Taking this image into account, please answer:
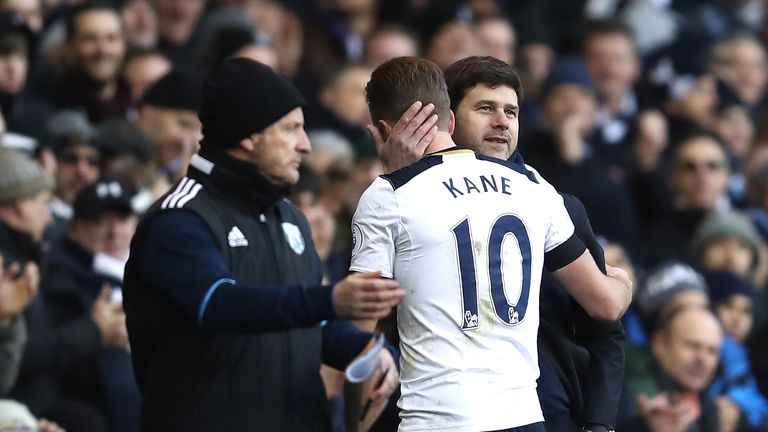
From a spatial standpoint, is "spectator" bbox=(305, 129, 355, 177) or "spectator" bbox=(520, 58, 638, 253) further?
"spectator" bbox=(520, 58, 638, 253)

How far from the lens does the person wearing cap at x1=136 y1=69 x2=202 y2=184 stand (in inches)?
382

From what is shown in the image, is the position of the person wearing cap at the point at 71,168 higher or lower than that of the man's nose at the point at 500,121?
lower

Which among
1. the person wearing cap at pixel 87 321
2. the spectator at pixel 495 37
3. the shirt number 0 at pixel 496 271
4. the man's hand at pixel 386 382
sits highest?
the spectator at pixel 495 37

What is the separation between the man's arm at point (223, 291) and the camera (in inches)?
201

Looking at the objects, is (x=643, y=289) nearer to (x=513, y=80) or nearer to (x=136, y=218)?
(x=136, y=218)

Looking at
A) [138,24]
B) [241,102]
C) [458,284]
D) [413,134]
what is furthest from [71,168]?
[458,284]

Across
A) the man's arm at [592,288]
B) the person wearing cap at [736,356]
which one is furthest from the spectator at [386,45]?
the man's arm at [592,288]

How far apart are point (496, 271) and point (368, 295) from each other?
0.62m

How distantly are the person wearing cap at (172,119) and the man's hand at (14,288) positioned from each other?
1.97m

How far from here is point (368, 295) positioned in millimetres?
5074

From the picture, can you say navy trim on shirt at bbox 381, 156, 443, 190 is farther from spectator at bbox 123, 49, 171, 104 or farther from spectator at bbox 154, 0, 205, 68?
spectator at bbox 154, 0, 205, 68

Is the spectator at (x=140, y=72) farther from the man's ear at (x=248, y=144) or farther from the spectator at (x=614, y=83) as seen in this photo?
the man's ear at (x=248, y=144)

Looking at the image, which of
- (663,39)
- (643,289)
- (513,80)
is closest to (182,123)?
(643,289)

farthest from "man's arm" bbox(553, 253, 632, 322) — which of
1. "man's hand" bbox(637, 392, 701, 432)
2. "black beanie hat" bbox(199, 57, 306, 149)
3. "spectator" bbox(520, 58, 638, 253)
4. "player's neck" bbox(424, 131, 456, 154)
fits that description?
"spectator" bbox(520, 58, 638, 253)
